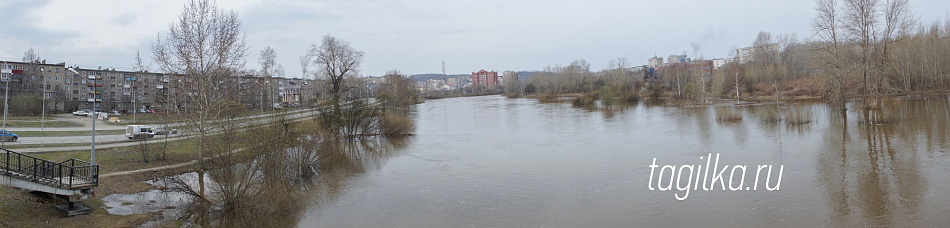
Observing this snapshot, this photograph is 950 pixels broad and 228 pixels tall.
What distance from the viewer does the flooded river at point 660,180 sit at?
41.4 ft

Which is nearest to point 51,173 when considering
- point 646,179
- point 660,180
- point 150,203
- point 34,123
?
point 150,203

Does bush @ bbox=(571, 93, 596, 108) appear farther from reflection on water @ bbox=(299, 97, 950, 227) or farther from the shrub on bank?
reflection on water @ bbox=(299, 97, 950, 227)

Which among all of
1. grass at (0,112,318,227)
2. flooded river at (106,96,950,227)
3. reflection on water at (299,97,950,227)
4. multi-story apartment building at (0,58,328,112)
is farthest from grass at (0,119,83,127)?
reflection on water at (299,97,950,227)

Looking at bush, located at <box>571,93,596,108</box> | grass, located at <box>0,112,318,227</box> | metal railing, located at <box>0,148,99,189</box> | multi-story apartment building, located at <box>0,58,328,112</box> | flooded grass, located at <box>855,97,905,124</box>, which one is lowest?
grass, located at <box>0,112,318,227</box>

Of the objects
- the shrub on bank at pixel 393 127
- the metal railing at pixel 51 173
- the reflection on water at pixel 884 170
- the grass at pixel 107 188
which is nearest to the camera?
the grass at pixel 107 188

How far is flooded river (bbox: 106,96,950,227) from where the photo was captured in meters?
12.6

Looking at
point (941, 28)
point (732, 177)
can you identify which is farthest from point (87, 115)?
point (941, 28)

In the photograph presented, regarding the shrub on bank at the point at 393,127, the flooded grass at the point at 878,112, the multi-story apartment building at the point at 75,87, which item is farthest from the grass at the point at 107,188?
the flooded grass at the point at 878,112

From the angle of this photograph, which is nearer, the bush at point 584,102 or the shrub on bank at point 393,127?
the shrub on bank at point 393,127

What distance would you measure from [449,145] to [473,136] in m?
4.66

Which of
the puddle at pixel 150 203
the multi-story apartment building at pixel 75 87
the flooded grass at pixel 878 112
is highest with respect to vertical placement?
the multi-story apartment building at pixel 75 87

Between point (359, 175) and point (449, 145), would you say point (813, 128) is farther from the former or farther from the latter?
point (359, 175)

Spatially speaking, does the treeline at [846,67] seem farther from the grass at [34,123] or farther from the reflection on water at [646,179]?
the grass at [34,123]

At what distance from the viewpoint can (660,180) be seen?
54.6 ft
